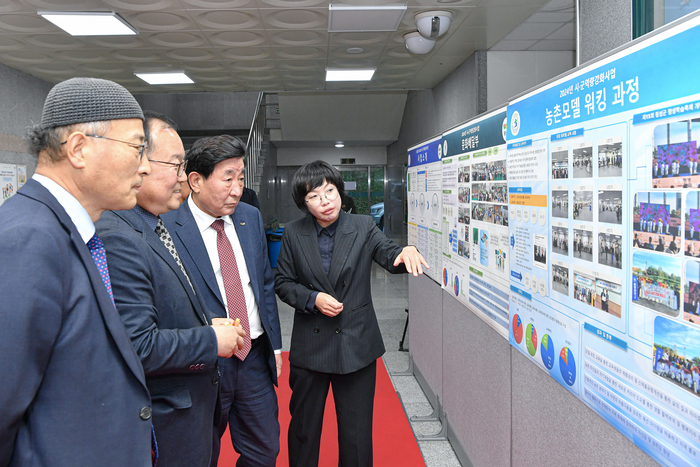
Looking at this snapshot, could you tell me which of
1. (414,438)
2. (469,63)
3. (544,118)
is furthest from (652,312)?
(469,63)

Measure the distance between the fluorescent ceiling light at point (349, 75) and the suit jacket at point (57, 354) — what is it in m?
5.43

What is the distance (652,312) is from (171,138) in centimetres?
147

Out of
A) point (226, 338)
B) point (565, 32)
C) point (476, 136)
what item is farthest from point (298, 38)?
point (226, 338)

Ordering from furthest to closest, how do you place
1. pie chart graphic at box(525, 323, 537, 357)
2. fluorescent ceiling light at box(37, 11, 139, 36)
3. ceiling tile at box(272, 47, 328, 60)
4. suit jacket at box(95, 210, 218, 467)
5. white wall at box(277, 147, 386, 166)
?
white wall at box(277, 147, 386, 166)
ceiling tile at box(272, 47, 328, 60)
fluorescent ceiling light at box(37, 11, 139, 36)
pie chart graphic at box(525, 323, 537, 357)
suit jacket at box(95, 210, 218, 467)

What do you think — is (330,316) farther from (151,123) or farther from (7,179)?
(7,179)

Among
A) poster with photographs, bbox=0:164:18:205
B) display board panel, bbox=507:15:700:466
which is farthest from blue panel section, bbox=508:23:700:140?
poster with photographs, bbox=0:164:18:205

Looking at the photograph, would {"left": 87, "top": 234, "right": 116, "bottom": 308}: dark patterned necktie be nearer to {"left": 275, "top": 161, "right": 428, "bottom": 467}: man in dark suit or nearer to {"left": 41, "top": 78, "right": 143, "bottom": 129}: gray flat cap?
{"left": 41, "top": 78, "right": 143, "bottom": 129}: gray flat cap

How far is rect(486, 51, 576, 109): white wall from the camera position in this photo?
512 centimetres

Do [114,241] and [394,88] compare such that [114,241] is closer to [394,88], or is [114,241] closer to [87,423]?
[87,423]

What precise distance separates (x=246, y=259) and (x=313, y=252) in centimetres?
32

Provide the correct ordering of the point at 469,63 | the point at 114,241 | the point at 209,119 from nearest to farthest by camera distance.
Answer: the point at 114,241
the point at 469,63
the point at 209,119

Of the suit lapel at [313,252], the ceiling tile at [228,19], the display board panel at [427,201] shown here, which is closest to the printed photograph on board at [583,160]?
the suit lapel at [313,252]

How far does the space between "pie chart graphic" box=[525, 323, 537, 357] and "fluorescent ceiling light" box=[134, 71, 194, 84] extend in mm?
5598

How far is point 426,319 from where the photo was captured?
3445mm
